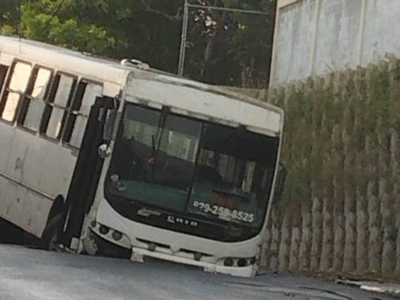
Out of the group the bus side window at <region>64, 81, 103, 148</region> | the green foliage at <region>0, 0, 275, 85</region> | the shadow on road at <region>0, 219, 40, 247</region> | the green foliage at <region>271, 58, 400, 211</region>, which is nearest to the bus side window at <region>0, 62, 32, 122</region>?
the shadow on road at <region>0, 219, 40, 247</region>

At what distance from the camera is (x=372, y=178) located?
19406 mm

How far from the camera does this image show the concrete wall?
22.0 m

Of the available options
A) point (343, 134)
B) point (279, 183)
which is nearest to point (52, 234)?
point (279, 183)

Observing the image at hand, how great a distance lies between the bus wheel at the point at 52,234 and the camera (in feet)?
50.9

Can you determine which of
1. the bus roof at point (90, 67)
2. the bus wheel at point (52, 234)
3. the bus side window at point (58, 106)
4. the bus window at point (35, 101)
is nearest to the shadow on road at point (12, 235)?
the bus window at point (35, 101)

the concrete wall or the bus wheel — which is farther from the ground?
the concrete wall

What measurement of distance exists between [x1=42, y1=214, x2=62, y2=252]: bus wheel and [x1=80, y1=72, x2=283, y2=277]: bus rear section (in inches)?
35.1

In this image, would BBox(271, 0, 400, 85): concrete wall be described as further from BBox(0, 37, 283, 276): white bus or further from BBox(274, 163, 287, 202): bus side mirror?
BBox(0, 37, 283, 276): white bus

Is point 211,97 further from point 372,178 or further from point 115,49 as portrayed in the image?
point 115,49

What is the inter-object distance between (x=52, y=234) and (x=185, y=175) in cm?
223

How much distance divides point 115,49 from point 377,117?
20.9m

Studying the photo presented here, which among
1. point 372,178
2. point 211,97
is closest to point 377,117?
point 372,178

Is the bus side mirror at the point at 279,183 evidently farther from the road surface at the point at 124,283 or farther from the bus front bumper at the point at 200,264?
the road surface at the point at 124,283

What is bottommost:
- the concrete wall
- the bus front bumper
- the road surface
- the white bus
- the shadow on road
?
the road surface
